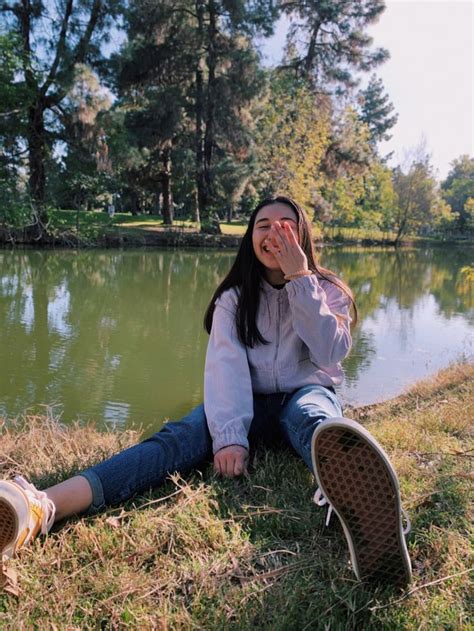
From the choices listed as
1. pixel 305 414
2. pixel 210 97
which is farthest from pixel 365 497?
pixel 210 97

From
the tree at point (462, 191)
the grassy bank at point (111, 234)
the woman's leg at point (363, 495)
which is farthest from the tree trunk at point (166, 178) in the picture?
the tree at point (462, 191)

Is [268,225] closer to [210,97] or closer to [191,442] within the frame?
[191,442]

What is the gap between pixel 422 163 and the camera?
3559 centimetres

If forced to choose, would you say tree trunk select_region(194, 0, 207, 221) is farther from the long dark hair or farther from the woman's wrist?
the woman's wrist

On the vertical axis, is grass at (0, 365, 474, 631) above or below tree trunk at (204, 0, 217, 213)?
below

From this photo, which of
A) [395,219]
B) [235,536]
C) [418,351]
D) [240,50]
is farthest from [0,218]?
[395,219]

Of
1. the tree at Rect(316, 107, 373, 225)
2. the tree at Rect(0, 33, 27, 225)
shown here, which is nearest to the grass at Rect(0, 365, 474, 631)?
the tree at Rect(0, 33, 27, 225)

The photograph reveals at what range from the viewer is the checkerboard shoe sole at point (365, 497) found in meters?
1.24

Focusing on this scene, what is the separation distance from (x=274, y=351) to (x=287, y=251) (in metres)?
0.42

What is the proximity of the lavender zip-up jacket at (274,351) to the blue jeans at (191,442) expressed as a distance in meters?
0.08

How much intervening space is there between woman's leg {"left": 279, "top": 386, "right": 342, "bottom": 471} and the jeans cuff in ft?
2.26

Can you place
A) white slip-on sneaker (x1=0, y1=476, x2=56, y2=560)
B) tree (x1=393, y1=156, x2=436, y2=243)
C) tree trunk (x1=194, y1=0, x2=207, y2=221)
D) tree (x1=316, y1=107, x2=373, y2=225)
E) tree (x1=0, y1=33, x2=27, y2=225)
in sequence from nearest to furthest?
1. white slip-on sneaker (x1=0, y1=476, x2=56, y2=560)
2. tree (x1=0, y1=33, x2=27, y2=225)
3. tree trunk (x1=194, y1=0, x2=207, y2=221)
4. tree (x1=316, y1=107, x2=373, y2=225)
5. tree (x1=393, y1=156, x2=436, y2=243)

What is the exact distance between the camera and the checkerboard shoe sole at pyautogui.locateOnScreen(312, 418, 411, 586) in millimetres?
1243

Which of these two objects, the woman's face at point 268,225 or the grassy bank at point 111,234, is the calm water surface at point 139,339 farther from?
the grassy bank at point 111,234
